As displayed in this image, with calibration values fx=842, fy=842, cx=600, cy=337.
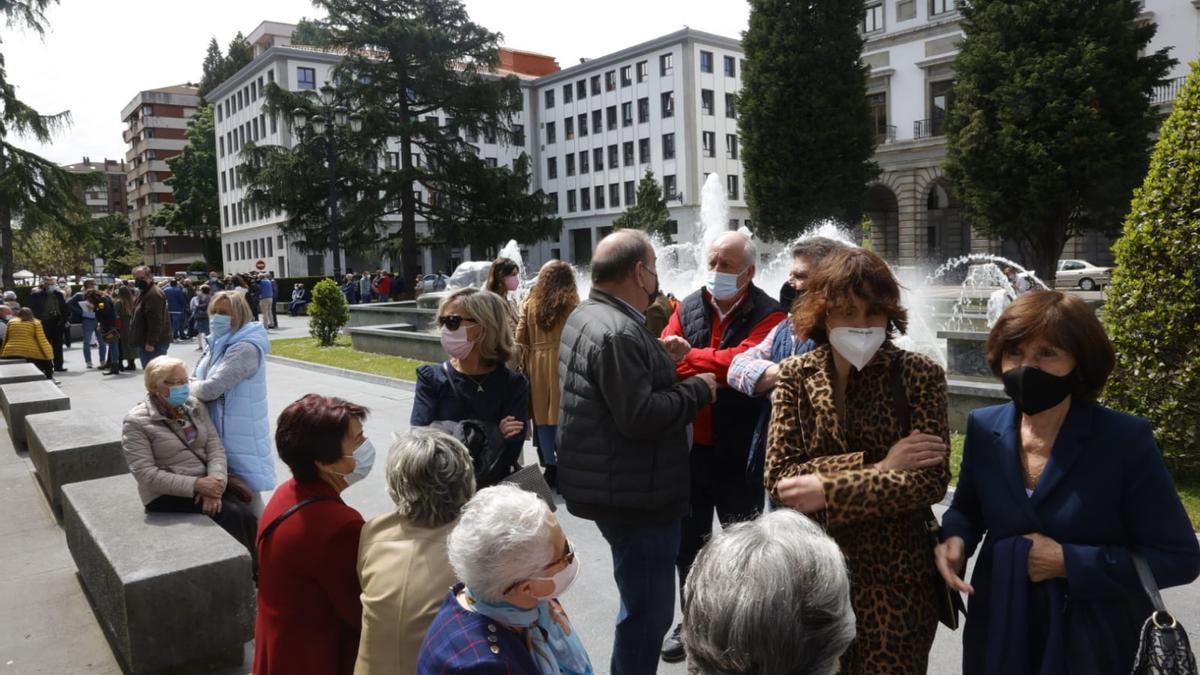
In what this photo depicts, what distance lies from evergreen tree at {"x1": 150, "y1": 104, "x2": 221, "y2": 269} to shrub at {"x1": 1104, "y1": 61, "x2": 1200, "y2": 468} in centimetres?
8398

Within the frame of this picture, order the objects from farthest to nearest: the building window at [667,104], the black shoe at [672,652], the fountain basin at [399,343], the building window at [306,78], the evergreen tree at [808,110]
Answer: the building window at [306,78] < the building window at [667,104] < the evergreen tree at [808,110] < the fountain basin at [399,343] < the black shoe at [672,652]

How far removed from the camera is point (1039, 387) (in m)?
2.44

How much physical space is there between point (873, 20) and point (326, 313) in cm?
3662

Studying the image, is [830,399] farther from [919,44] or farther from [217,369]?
[919,44]

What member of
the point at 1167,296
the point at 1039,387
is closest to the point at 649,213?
the point at 1167,296

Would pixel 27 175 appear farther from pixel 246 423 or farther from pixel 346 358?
pixel 246 423

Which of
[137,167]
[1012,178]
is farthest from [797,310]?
[137,167]

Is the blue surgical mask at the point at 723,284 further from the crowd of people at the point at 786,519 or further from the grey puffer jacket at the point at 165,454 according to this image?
the grey puffer jacket at the point at 165,454

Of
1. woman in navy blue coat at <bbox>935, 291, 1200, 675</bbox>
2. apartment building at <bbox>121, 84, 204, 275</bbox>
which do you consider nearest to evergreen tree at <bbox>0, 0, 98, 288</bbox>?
woman in navy blue coat at <bbox>935, 291, 1200, 675</bbox>

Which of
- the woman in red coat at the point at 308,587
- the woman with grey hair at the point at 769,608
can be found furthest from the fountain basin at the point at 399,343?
the woman with grey hair at the point at 769,608

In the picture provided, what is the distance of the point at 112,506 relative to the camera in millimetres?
4883

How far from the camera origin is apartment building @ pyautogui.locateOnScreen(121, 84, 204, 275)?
311ft

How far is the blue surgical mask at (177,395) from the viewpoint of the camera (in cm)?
461

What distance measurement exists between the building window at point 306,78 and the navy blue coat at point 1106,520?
69.3 metres
